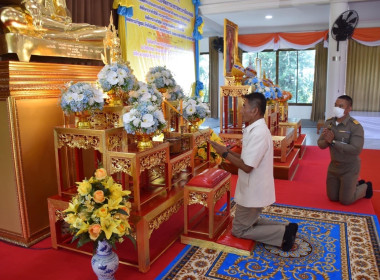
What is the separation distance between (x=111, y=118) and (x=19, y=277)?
1.30 m

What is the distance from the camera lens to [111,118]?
2795 mm

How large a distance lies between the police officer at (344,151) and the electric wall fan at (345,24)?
13.6 ft

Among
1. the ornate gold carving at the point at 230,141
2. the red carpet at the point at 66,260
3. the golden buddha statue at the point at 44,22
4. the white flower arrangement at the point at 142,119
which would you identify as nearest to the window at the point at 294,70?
the ornate gold carving at the point at 230,141

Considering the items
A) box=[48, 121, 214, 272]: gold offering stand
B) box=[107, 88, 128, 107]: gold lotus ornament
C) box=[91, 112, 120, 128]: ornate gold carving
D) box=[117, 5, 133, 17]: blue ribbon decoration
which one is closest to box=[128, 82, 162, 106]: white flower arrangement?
box=[107, 88, 128, 107]: gold lotus ornament

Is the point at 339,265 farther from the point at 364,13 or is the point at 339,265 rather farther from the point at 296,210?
the point at 364,13

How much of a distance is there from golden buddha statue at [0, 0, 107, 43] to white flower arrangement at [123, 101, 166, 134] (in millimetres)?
1255

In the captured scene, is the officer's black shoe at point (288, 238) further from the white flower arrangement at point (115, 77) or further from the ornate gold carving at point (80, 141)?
the white flower arrangement at point (115, 77)

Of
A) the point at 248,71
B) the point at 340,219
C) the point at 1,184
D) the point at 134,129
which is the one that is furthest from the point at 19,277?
the point at 248,71

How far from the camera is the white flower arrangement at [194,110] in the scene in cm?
334

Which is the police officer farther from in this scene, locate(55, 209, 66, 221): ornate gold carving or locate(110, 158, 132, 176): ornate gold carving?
locate(55, 209, 66, 221): ornate gold carving

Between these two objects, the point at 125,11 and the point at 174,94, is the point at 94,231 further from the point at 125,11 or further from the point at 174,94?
the point at 125,11

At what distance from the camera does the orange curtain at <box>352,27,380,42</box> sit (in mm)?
9609

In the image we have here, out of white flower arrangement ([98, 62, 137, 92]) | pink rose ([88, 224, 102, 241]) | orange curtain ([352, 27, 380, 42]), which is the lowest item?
pink rose ([88, 224, 102, 241])

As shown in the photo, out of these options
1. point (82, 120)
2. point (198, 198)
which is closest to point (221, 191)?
point (198, 198)
